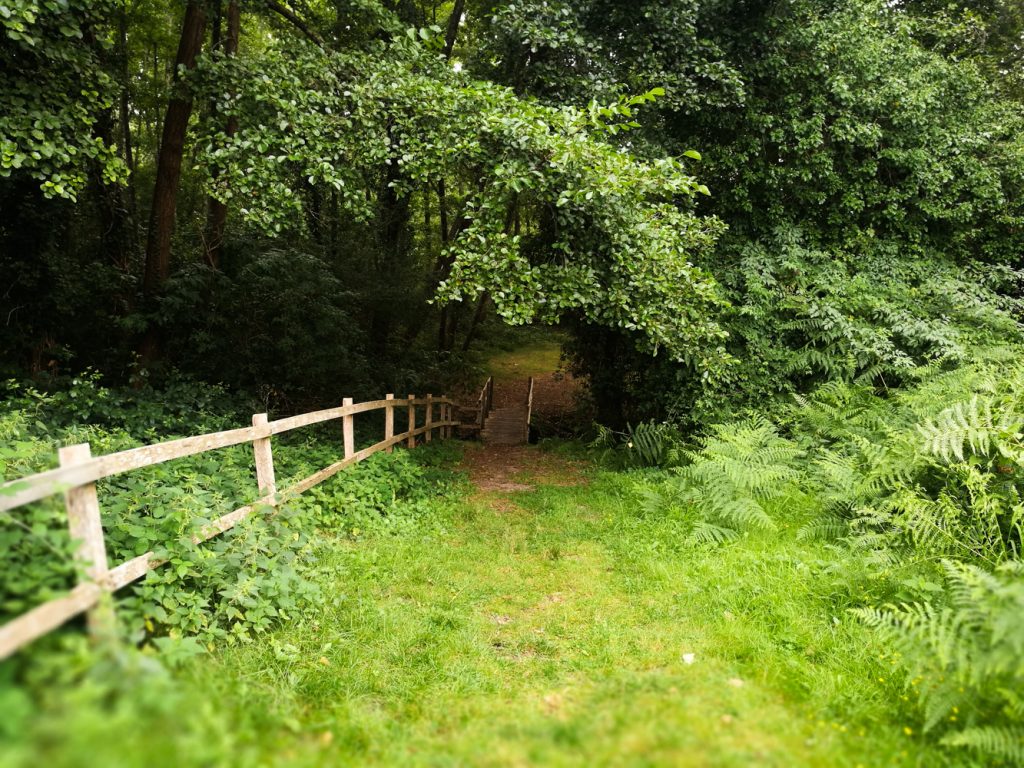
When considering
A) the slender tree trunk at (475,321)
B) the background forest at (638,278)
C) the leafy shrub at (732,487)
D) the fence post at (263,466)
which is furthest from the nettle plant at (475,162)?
the slender tree trunk at (475,321)

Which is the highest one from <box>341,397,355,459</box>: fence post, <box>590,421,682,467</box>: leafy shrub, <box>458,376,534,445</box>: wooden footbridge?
<box>341,397,355,459</box>: fence post

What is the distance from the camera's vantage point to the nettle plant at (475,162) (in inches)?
255

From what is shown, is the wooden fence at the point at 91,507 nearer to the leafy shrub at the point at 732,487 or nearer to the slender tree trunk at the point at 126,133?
the leafy shrub at the point at 732,487

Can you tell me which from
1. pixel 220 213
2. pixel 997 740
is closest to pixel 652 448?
pixel 997 740

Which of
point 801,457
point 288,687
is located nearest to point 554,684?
point 288,687

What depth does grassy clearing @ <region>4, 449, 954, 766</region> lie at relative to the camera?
233 centimetres

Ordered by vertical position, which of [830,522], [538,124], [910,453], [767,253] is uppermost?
[538,124]

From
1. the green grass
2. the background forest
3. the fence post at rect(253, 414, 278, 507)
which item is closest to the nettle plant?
the background forest

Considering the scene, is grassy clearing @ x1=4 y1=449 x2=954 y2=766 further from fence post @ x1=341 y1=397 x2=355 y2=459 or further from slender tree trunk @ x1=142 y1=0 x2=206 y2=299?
slender tree trunk @ x1=142 y1=0 x2=206 y2=299

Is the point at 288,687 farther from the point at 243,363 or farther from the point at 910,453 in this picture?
the point at 243,363

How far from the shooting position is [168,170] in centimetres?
977

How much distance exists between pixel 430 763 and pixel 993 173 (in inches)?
497

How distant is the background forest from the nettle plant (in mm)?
47

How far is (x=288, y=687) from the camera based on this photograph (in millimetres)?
3104
